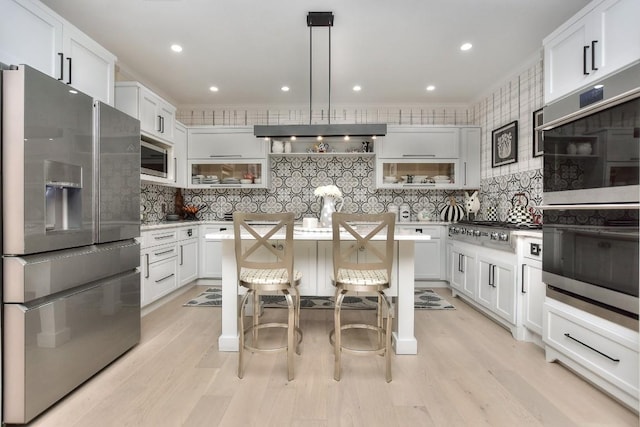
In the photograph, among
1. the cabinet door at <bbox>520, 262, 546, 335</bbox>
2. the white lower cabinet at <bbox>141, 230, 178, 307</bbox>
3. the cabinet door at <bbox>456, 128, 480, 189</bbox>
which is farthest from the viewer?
the cabinet door at <bbox>456, 128, 480, 189</bbox>

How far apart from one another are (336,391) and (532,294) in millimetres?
1754

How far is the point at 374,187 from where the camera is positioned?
4.65 metres

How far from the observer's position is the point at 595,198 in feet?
5.56

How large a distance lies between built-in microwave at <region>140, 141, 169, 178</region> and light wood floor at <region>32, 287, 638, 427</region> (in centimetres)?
186

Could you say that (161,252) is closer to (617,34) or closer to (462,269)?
(462,269)

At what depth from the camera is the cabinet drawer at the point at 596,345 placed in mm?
1574

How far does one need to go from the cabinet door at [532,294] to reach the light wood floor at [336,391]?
0.19 metres

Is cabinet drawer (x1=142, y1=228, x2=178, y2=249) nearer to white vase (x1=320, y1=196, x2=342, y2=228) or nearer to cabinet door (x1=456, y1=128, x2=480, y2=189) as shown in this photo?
white vase (x1=320, y1=196, x2=342, y2=228)

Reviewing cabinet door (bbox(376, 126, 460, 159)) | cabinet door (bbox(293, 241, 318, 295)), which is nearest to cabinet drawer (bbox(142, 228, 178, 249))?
cabinet door (bbox(293, 241, 318, 295))

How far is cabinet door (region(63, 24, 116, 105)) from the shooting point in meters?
2.23

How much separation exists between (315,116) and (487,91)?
238 cm

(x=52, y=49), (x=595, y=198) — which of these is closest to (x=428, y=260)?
(x=595, y=198)

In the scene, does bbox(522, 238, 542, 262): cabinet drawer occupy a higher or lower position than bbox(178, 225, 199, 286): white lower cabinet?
higher

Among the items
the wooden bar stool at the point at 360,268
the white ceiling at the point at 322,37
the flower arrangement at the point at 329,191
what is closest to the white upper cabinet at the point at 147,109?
the white ceiling at the point at 322,37
